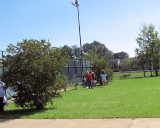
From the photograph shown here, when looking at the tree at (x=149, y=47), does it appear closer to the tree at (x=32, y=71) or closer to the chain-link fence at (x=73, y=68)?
the chain-link fence at (x=73, y=68)

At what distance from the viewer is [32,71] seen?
8.25 m

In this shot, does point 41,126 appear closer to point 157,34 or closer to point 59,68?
point 59,68

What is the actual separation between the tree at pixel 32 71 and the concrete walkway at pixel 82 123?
1590 mm

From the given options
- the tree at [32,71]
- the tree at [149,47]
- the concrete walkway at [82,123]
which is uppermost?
the tree at [149,47]

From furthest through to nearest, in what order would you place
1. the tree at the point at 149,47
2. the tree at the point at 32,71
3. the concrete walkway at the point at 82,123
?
the tree at the point at 149,47 < the tree at the point at 32,71 < the concrete walkway at the point at 82,123

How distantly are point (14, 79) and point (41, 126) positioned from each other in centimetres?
287

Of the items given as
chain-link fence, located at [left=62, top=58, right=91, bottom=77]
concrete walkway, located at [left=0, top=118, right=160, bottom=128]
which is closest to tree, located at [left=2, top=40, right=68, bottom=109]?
concrete walkway, located at [left=0, top=118, right=160, bottom=128]

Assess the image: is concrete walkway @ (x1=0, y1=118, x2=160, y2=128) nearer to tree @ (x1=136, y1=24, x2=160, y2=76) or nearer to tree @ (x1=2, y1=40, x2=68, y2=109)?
tree @ (x1=2, y1=40, x2=68, y2=109)

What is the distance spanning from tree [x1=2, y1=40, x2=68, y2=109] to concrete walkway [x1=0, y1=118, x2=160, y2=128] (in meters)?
1.59

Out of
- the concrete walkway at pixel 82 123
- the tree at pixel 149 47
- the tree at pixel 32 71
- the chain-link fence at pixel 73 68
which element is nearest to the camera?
the concrete walkway at pixel 82 123

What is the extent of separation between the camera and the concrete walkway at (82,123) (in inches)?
218

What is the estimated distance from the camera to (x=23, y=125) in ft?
21.0

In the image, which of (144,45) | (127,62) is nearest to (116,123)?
(144,45)

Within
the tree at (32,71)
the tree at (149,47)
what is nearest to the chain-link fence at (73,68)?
the tree at (32,71)
